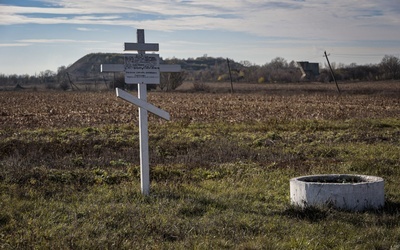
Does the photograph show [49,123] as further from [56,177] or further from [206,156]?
[56,177]

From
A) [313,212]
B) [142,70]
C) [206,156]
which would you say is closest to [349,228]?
[313,212]

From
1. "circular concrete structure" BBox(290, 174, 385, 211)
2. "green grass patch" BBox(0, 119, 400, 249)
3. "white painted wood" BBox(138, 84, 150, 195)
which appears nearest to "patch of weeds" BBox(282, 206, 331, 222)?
"green grass patch" BBox(0, 119, 400, 249)

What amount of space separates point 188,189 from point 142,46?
2.48 m

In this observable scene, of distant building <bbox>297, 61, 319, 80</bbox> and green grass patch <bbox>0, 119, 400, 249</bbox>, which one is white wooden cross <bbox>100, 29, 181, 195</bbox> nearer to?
green grass patch <bbox>0, 119, 400, 249</bbox>

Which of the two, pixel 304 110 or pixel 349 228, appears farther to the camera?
pixel 304 110

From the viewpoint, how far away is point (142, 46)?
9.71m

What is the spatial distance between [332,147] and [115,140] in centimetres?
637

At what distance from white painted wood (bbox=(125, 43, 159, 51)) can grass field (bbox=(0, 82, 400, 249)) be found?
91.0 inches

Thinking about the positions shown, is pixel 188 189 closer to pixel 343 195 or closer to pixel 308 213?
pixel 308 213

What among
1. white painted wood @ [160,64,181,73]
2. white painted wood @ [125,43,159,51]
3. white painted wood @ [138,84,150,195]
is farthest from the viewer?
white painted wood @ [160,64,181,73]

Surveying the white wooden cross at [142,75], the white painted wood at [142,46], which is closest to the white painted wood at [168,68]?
the white wooden cross at [142,75]

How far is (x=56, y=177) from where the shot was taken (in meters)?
11.0

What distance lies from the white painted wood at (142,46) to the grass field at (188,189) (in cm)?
231

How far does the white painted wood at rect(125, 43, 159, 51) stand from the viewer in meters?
9.62
